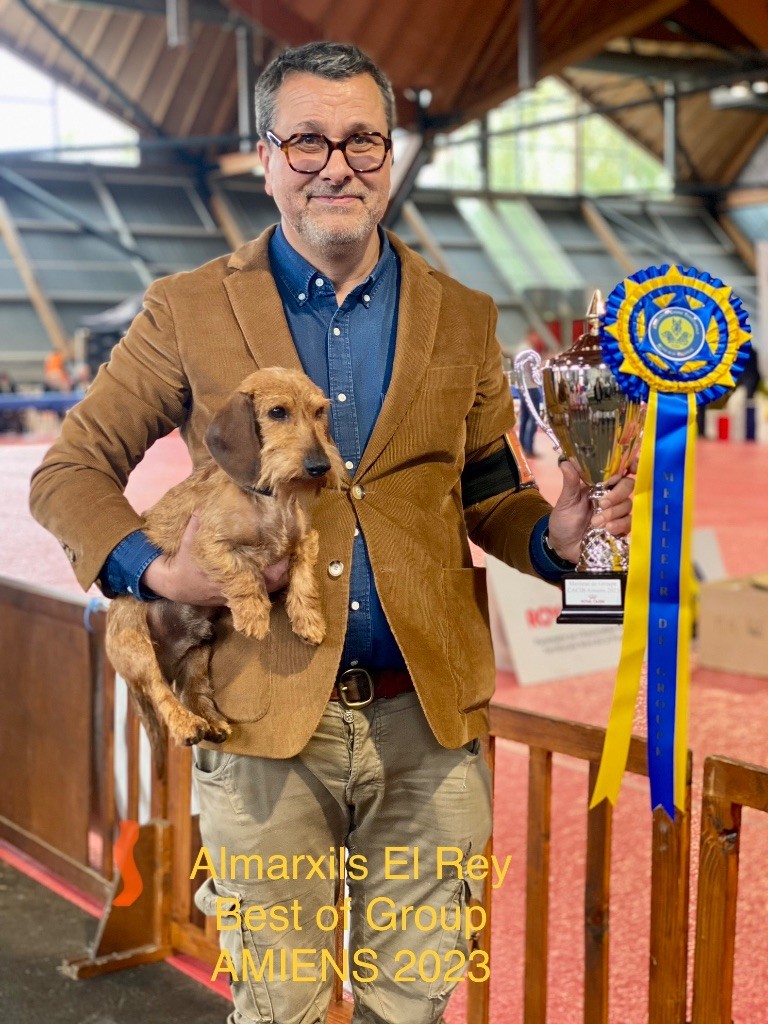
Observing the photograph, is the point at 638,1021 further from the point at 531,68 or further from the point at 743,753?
the point at 531,68

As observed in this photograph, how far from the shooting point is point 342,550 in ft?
6.10

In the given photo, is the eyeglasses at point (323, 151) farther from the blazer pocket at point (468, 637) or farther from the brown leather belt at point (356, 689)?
the brown leather belt at point (356, 689)

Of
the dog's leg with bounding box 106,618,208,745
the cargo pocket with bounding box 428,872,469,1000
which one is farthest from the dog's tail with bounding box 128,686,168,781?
the cargo pocket with bounding box 428,872,469,1000

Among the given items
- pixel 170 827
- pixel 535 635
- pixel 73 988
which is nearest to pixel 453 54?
pixel 535 635

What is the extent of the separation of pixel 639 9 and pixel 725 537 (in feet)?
17.8

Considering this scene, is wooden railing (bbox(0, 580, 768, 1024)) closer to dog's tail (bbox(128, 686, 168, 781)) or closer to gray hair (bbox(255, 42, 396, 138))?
dog's tail (bbox(128, 686, 168, 781))

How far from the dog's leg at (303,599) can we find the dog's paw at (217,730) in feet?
0.61

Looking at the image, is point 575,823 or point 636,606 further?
point 575,823

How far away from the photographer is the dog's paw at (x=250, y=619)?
1739mm

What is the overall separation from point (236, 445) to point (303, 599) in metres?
0.25

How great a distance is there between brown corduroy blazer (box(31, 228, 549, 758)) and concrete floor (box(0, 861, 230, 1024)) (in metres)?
1.79

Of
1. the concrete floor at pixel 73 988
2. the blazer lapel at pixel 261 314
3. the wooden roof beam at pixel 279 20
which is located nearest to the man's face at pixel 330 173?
the blazer lapel at pixel 261 314

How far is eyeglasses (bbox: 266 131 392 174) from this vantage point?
183 cm

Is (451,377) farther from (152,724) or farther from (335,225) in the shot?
(152,724)
